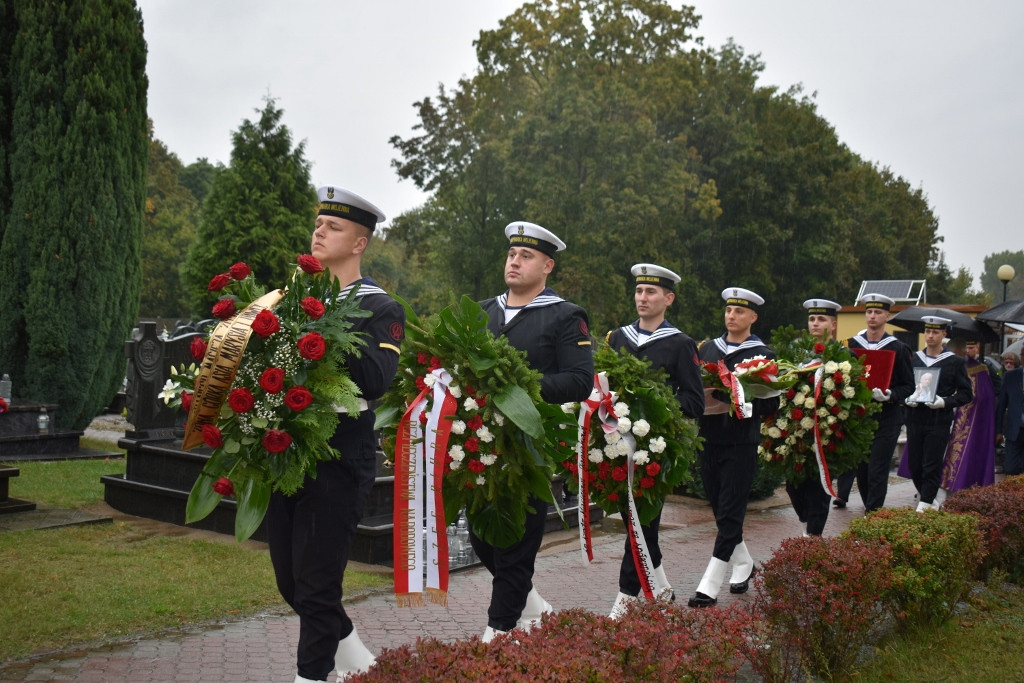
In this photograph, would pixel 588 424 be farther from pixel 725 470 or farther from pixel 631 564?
pixel 725 470

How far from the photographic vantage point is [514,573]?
4871 mm

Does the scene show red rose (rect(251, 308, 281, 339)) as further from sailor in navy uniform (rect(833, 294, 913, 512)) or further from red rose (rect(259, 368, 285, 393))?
sailor in navy uniform (rect(833, 294, 913, 512))

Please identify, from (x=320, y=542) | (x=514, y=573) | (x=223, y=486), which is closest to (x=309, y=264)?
(x=223, y=486)

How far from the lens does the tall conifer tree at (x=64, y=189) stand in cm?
1309

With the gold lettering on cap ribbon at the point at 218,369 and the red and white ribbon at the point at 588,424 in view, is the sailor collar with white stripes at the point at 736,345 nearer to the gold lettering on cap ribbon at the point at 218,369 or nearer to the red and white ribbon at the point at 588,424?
the red and white ribbon at the point at 588,424

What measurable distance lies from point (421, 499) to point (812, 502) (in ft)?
16.1

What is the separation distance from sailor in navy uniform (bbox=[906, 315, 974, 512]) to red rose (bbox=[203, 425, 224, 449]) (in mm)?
8972

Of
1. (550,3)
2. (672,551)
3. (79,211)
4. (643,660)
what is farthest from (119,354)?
(550,3)

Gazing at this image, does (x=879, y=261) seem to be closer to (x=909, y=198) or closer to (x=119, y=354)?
(x=909, y=198)

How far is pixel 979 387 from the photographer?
12.2 meters

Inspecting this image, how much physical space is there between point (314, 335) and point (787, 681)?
2.72 meters

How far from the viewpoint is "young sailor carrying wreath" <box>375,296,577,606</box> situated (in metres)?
4.49

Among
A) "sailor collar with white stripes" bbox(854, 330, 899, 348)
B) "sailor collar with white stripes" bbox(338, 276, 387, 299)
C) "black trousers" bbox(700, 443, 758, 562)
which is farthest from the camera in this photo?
"sailor collar with white stripes" bbox(854, 330, 899, 348)

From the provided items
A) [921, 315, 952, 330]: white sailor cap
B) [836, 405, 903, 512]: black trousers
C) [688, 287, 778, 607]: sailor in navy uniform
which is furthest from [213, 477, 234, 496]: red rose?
[921, 315, 952, 330]: white sailor cap
